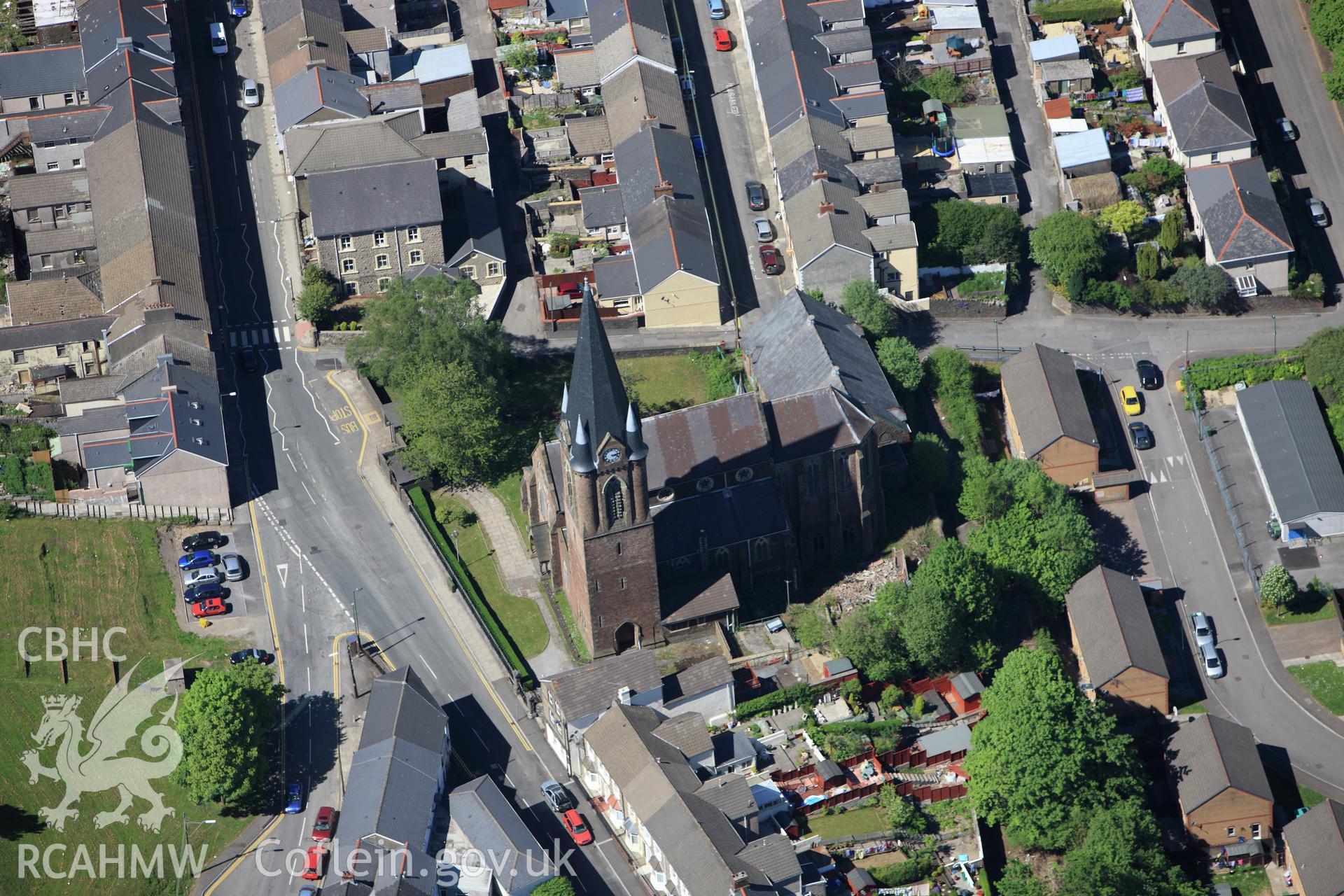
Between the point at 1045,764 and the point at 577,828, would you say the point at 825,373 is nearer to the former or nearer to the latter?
the point at 1045,764

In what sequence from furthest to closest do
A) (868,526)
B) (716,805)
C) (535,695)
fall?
(868,526) → (535,695) → (716,805)

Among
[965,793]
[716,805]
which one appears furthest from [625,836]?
[965,793]

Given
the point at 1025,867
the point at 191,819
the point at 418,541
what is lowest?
the point at 1025,867

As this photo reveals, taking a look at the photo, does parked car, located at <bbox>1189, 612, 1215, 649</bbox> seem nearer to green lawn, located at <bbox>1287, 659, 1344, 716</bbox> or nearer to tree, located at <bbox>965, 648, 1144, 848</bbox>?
green lawn, located at <bbox>1287, 659, 1344, 716</bbox>

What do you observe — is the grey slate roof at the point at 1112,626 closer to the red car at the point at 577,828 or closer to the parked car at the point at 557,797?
the red car at the point at 577,828

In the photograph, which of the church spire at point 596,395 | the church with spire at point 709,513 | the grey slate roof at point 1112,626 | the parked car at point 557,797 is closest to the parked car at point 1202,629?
the grey slate roof at point 1112,626

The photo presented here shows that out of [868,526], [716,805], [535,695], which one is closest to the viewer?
[716,805]

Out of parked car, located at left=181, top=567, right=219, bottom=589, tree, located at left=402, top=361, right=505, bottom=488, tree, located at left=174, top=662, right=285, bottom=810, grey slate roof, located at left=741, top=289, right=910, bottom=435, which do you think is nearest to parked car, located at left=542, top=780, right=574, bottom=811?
tree, located at left=174, top=662, right=285, bottom=810

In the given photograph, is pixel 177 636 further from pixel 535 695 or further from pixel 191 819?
pixel 535 695
